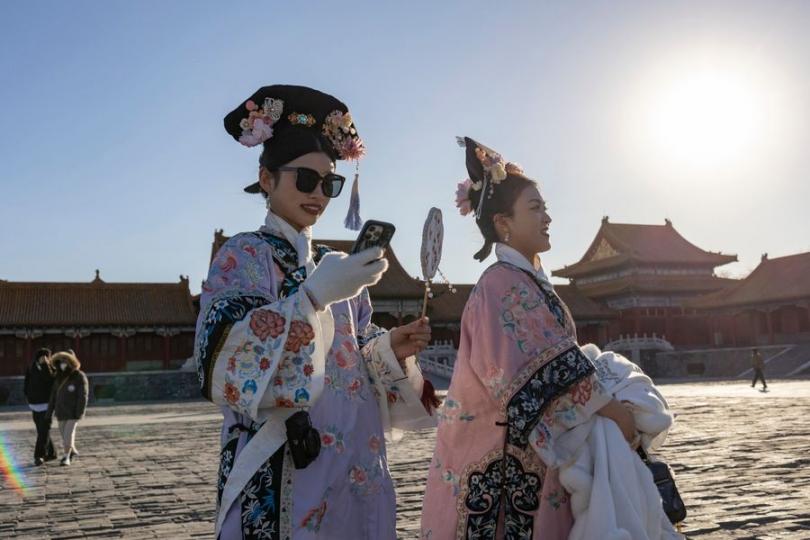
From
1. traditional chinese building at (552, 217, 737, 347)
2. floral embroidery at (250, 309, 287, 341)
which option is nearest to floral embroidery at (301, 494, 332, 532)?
floral embroidery at (250, 309, 287, 341)

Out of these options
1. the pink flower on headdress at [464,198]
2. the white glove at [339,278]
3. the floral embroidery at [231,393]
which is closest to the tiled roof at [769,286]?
the pink flower on headdress at [464,198]

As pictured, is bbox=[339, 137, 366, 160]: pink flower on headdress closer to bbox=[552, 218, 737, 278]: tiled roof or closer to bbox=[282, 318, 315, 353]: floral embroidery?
bbox=[282, 318, 315, 353]: floral embroidery

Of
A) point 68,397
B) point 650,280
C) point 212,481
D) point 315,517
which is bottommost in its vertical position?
point 212,481

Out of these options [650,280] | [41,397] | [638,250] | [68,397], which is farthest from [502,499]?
[638,250]

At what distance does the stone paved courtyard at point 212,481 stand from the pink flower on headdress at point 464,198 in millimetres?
2487

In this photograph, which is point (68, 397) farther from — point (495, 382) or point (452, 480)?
point (495, 382)

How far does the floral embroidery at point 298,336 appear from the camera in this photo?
2.14m

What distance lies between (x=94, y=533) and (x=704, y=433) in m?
8.25

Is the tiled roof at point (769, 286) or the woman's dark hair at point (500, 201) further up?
the tiled roof at point (769, 286)

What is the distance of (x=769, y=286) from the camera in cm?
3812

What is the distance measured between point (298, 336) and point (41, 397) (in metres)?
9.56

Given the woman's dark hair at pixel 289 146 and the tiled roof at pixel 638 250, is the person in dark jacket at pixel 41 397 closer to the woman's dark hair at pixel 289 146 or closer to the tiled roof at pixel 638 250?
the woman's dark hair at pixel 289 146

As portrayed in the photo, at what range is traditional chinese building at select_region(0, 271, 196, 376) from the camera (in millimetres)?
33125

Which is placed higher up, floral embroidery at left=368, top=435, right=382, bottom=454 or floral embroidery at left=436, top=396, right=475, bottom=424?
floral embroidery at left=436, top=396, right=475, bottom=424
